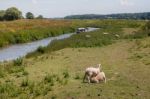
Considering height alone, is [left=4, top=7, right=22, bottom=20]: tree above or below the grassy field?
below

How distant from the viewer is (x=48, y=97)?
13570 millimetres

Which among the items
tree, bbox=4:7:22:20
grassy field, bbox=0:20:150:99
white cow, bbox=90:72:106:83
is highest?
white cow, bbox=90:72:106:83

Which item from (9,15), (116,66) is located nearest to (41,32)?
(116,66)

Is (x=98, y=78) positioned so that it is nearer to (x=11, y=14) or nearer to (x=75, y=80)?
(x=75, y=80)

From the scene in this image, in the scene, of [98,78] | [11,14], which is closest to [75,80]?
[98,78]

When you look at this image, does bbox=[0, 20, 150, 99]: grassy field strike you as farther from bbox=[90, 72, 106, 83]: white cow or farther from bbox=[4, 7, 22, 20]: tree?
bbox=[4, 7, 22, 20]: tree

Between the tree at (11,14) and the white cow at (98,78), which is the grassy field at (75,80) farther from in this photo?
the tree at (11,14)

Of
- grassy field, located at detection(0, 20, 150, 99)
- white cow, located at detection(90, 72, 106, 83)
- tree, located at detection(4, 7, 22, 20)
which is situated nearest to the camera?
grassy field, located at detection(0, 20, 150, 99)

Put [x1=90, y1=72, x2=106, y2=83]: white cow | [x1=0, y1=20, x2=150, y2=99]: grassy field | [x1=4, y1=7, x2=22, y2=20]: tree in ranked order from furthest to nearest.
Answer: [x1=4, y1=7, x2=22, y2=20]: tree
[x1=90, y1=72, x2=106, y2=83]: white cow
[x1=0, y1=20, x2=150, y2=99]: grassy field

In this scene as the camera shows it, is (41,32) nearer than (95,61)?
No

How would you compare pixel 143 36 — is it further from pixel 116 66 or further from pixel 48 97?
pixel 48 97

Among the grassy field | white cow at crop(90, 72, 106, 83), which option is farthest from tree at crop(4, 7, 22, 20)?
white cow at crop(90, 72, 106, 83)

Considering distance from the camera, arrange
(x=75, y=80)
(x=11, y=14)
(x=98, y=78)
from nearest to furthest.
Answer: (x=98, y=78), (x=75, y=80), (x=11, y=14)

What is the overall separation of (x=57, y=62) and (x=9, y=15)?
309 feet
